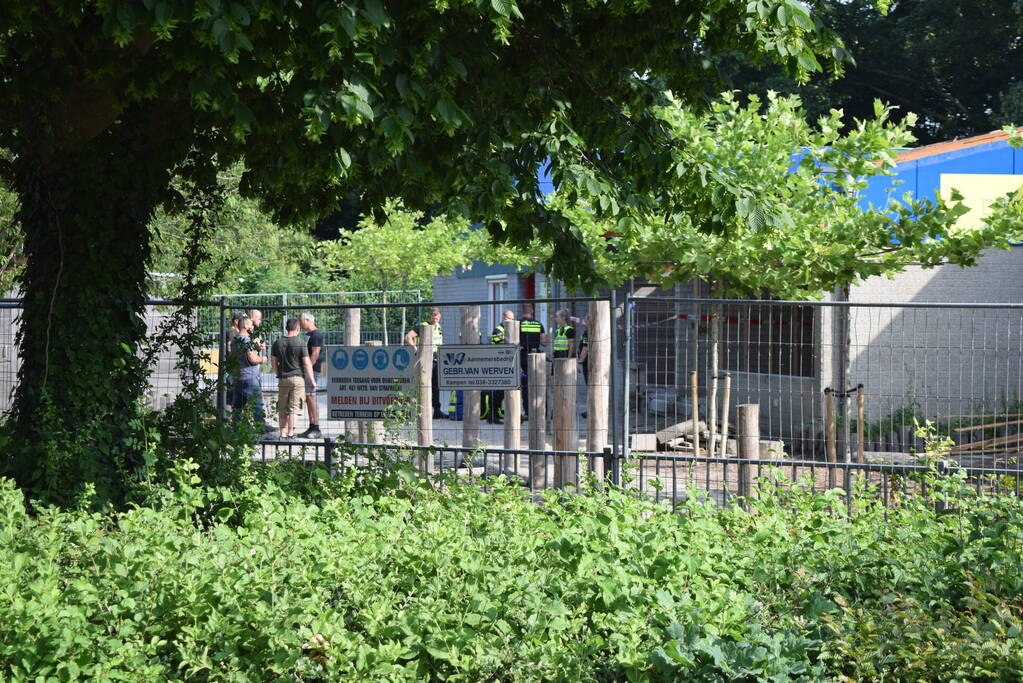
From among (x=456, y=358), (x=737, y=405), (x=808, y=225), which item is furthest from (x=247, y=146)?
(x=808, y=225)

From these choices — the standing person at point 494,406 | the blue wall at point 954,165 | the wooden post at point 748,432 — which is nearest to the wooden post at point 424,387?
the standing person at point 494,406

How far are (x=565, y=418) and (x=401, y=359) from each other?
4.99 ft

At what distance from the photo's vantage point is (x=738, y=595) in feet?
14.0

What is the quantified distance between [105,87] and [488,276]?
21.2m

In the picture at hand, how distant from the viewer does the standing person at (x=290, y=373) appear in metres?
9.79

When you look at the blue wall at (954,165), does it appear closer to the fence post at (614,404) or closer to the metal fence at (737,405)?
the metal fence at (737,405)

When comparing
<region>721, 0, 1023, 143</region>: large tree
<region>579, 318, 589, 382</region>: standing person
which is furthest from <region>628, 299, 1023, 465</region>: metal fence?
<region>721, 0, 1023, 143</region>: large tree

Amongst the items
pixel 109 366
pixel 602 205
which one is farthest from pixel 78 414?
pixel 602 205

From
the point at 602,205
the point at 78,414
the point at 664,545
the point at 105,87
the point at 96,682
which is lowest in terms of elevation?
the point at 96,682

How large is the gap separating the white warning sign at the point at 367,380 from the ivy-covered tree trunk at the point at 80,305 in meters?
1.99

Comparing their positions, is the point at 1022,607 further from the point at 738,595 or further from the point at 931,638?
the point at 738,595

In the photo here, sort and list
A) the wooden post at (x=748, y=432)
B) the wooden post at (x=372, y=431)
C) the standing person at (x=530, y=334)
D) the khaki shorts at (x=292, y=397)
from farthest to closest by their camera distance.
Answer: the standing person at (x=530, y=334) < the khaki shorts at (x=292, y=397) < the wooden post at (x=748, y=432) < the wooden post at (x=372, y=431)

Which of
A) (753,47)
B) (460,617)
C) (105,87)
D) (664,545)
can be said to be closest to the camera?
(460,617)

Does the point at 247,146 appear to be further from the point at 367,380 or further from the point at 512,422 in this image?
the point at 512,422
